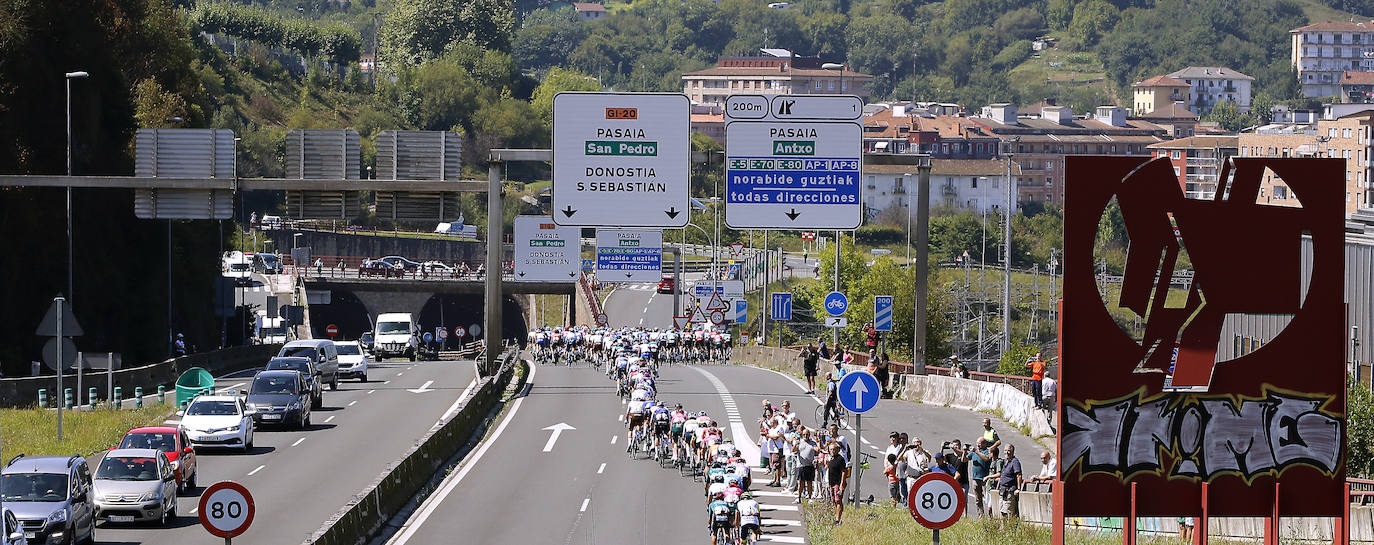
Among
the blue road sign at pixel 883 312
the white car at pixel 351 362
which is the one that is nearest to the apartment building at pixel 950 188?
the white car at pixel 351 362

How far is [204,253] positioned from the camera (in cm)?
7944

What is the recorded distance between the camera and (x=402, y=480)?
2933cm

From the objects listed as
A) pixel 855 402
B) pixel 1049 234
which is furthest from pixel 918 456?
pixel 1049 234

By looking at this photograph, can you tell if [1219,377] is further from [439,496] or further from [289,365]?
[289,365]

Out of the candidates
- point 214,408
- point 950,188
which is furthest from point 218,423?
point 950,188

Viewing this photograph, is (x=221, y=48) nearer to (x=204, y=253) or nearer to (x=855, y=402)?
(x=204, y=253)

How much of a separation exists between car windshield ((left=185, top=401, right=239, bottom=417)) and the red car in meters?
5.68

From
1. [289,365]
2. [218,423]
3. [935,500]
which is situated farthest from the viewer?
[289,365]

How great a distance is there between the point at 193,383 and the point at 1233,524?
1106 inches

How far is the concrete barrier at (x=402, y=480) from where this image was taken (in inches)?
920

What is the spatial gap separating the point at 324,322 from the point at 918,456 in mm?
92870

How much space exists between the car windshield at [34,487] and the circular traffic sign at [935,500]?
11943 millimetres

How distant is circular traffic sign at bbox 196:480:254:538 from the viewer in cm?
1878

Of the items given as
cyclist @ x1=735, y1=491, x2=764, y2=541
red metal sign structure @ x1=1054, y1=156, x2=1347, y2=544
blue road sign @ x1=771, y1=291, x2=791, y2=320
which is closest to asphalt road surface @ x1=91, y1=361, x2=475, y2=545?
cyclist @ x1=735, y1=491, x2=764, y2=541
